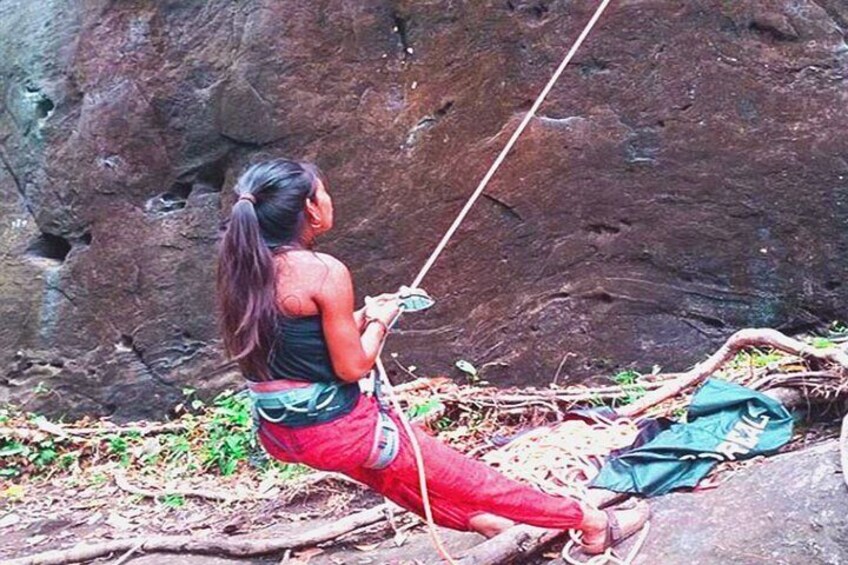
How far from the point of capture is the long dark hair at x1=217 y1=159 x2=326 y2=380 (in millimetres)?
→ 2947

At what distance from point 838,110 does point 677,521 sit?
3470 mm

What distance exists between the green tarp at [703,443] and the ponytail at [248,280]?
1551mm

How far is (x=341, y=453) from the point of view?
311 cm

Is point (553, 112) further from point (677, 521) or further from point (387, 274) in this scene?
point (677, 521)

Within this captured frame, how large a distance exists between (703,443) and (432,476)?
1.18 metres

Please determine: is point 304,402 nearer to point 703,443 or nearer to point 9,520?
point 703,443

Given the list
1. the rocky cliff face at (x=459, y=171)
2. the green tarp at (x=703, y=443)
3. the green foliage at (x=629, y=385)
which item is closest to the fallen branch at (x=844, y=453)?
the green tarp at (x=703, y=443)

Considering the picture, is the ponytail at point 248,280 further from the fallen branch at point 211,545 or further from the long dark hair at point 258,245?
the fallen branch at point 211,545

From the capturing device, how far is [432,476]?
3242mm

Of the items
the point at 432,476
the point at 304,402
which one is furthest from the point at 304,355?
the point at 432,476

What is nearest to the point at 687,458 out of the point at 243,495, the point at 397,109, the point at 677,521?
the point at 677,521

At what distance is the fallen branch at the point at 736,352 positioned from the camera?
404 centimetres

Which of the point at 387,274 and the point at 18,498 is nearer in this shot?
the point at 18,498

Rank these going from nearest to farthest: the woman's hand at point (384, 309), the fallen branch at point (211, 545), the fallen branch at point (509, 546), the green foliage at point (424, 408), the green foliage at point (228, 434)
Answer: the woman's hand at point (384, 309) < the fallen branch at point (509, 546) < the fallen branch at point (211, 545) < the green foliage at point (424, 408) < the green foliage at point (228, 434)
